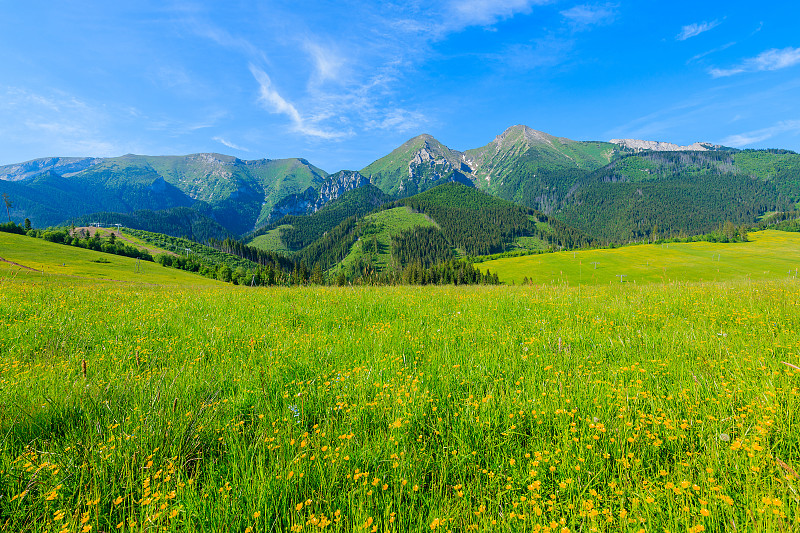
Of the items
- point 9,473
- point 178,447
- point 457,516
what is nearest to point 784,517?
point 457,516

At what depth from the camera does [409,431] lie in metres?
3.17

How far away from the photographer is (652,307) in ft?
25.6

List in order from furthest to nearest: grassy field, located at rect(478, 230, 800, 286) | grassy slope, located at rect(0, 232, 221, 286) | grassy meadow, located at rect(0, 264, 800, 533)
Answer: grassy field, located at rect(478, 230, 800, 286) < grassy slope, located at rect(0, 232, 221, 286) < grassy meadow, located at rect(0, 264, 800, 533)

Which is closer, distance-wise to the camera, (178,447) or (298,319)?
(178,447)

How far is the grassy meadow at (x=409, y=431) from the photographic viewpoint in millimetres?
2186

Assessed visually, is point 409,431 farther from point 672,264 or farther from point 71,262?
point 672,264

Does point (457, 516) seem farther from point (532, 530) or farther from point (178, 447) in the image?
point (178, 447)

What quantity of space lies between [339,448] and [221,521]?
925 millimetres

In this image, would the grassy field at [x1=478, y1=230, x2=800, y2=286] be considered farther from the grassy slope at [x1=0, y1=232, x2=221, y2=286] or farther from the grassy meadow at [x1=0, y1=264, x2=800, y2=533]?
the grassy slope at [x1=0, y1=232, x2=221, y2=286]

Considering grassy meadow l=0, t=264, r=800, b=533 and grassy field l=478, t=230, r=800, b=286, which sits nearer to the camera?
grassy meadow l=0, t=264, r=800, b=533

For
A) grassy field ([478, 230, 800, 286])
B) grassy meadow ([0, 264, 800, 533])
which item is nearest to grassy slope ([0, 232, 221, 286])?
grassy meadow ([0, 264, 800, 533])

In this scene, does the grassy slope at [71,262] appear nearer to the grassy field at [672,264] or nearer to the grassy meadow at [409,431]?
the grassy meadow at [409,431]

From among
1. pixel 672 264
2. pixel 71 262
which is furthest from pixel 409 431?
pixel 672 264

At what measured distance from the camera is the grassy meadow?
219cm
